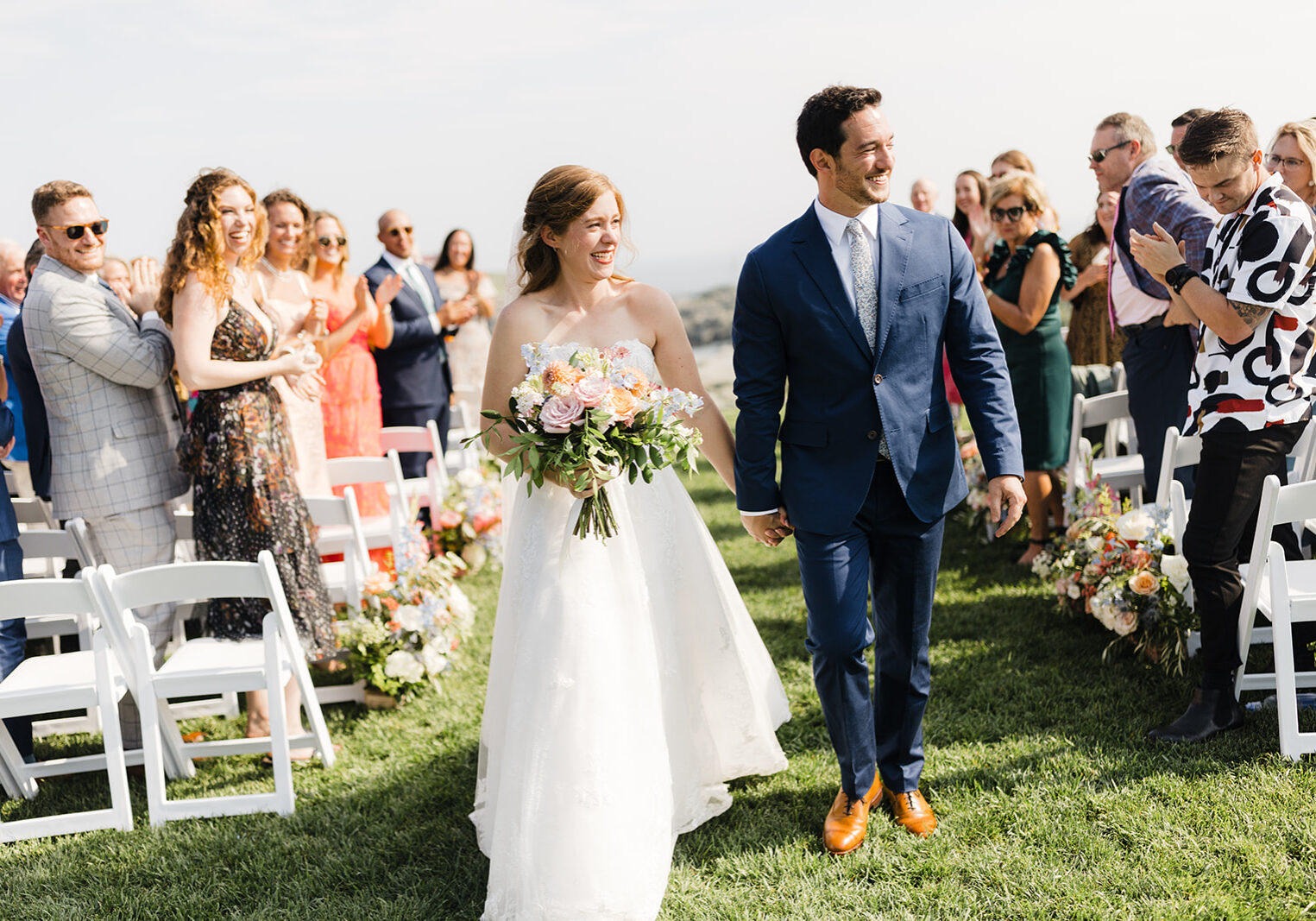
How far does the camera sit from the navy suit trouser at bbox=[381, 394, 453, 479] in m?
7.69

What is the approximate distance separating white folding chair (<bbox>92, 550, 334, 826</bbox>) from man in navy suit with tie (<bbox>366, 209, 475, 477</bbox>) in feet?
11.7

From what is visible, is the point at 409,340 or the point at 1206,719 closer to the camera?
the point at 1206,719

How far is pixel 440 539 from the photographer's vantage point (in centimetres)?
758

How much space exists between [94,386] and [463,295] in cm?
527

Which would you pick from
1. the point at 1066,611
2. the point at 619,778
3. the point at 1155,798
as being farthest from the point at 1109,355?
the point at 619,778

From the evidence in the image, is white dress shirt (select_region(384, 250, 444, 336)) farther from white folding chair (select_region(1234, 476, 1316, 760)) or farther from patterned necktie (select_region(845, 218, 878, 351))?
white folding chair (select_region(1234, 476, 1316, 760))

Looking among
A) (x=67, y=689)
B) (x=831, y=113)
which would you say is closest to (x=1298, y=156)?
(x=831, y=113)

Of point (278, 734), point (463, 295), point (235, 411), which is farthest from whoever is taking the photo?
point (463, 295)

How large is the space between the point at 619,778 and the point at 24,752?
2.99m

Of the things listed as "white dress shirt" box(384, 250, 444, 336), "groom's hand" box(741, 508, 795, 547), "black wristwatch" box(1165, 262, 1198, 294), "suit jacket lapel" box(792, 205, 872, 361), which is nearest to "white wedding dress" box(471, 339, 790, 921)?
"groom's hand" box(741, 508, 795, 547)

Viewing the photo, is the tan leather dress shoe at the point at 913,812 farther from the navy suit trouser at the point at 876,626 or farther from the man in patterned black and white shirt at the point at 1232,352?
the man in patterned black and white shirt at the point at 1232,352

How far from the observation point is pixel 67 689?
4016mm

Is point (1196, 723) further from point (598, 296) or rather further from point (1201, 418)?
→ point (598, 296)

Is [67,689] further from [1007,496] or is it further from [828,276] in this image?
[1007,496]
